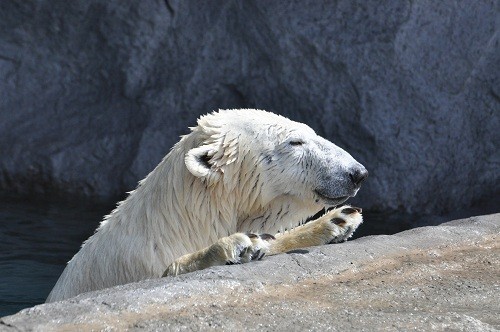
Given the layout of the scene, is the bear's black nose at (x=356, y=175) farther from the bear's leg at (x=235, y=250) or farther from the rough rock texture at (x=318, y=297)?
the bear's leg at (x=235, y=250)

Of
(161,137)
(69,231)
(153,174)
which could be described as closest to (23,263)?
(69,231)

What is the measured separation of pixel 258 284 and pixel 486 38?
480 centimetres

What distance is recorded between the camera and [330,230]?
3.94m

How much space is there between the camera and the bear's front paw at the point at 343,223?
393 centimetres

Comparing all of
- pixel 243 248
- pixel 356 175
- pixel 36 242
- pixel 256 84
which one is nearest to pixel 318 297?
pixel 243 248

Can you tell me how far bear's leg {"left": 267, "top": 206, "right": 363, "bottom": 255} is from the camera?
393cm

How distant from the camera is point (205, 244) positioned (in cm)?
407

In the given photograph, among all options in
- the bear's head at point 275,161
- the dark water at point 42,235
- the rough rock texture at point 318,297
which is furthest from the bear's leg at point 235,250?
the dark water at point 42,235

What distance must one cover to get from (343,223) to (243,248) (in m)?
0.66

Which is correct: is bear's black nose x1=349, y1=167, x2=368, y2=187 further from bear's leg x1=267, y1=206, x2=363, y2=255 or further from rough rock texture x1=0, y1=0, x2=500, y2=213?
rough rock texture x1=0, y1=0, x2=500, y2=213

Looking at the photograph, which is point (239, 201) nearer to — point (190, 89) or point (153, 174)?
point (153, 174)

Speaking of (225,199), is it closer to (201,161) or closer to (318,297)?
(201,161)

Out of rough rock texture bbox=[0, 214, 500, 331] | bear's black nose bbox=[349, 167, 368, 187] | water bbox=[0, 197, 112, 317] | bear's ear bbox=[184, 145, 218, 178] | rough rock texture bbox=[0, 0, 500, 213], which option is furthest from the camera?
rough rock texture bbox=[0, 0, 500, 213]

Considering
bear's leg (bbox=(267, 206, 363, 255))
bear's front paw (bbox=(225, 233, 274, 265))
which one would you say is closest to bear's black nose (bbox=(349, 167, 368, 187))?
bear's leg (bbox=(267, 206, 363, 255))
